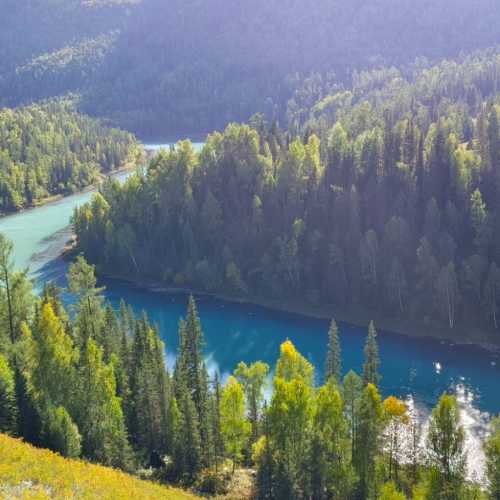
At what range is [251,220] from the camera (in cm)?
12062

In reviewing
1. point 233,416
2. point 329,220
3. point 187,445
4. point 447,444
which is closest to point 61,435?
point 187,445

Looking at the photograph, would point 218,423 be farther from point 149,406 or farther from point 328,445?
point 328,445

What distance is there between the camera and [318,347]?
94438 millimetres

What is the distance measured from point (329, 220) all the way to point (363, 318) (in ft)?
61.8

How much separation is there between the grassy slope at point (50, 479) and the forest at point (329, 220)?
2691 inches

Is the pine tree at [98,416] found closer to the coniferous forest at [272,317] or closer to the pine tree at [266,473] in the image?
the coniferous forest at [272,317]

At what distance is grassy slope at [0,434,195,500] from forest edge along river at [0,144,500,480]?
39.5 meters

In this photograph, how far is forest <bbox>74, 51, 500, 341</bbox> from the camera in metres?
97.8

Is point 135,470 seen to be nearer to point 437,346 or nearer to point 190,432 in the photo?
point 190,432

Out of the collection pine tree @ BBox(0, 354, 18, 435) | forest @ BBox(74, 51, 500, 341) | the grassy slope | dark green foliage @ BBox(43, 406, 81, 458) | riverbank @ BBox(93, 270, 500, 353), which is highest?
the grassy slope

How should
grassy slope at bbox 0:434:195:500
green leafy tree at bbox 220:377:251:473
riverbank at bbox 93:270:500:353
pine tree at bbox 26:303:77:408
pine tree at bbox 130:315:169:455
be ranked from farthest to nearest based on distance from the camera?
riverbank at bbox 93:270:500:353 < pine tree at bbox 130:315:169:455 < green leafy tree at bbox 220:377:251:473 < pine tree at bbox 26:303:77:408 < grassy slope at bbox 0:434:195:500

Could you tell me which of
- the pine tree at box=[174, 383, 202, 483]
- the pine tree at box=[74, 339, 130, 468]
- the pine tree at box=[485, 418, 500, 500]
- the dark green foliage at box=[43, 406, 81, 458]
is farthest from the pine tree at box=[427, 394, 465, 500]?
the dark green foliage at box=[43, 406, 81, 458]

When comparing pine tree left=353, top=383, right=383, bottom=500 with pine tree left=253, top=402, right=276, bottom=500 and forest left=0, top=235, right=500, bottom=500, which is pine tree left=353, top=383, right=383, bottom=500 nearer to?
forest left=0, top=235, right=500, bottom=500

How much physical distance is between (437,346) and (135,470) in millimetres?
53199
